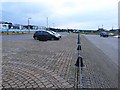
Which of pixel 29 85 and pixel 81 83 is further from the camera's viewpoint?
pixel 81 83

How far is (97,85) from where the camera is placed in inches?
236

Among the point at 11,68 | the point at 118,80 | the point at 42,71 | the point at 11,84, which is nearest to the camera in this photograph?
the point at 11,84

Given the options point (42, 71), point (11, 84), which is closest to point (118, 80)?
point (42, 71)

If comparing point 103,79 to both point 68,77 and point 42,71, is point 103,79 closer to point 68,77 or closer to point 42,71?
point 68,77

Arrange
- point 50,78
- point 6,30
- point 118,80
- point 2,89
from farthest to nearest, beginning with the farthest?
point 6,30 → point 118,80 → point 50,78 → point 2,89

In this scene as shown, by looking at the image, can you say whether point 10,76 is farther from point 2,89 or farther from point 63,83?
point 63,83

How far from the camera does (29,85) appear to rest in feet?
18.4

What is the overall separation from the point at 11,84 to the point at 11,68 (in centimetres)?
220

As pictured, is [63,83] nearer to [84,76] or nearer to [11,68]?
[84,76]

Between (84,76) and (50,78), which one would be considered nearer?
(50,78)

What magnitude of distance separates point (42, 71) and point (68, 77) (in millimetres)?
1132

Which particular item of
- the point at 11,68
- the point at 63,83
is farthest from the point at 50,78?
the point at 11,68

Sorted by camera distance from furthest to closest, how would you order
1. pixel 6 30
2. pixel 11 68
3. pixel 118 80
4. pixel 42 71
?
pixel 6 30, pixel 11 68, pixel 42 71, pixel 118 80

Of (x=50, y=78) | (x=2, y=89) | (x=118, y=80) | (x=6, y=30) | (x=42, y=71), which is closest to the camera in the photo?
(x=2, y=89)
